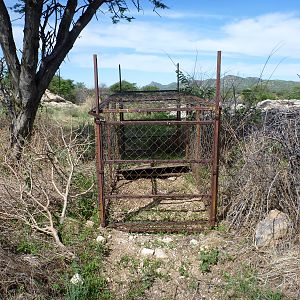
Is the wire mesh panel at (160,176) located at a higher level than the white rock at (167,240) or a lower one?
higher

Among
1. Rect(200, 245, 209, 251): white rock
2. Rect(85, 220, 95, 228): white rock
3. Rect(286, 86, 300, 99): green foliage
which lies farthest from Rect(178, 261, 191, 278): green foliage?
Rect(286, 86, 300, 99): green foliage

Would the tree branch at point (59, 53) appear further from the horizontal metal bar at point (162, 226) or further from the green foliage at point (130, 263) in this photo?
the green foliage at point (130, 263)

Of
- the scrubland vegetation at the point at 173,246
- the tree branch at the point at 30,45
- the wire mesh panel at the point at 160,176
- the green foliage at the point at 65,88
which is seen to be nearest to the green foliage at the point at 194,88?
the wire mesh panel at the point at 160,176

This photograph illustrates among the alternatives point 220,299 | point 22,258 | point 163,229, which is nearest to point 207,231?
point 163,229

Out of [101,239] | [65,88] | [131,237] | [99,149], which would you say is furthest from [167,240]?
[65,88]

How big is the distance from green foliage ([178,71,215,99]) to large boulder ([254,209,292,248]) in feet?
12.1

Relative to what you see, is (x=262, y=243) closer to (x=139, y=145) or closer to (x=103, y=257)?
(x=103, y=257)

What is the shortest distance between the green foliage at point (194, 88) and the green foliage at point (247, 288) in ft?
14.0

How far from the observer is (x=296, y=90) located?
319 inches

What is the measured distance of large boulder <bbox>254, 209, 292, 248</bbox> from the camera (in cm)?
345

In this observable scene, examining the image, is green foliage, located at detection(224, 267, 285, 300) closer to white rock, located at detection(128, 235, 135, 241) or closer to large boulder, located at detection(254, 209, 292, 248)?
large boulder, located at detection(254, 209, 292, 248)

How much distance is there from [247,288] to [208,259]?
0.53 metres

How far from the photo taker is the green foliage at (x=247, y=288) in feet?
9.20

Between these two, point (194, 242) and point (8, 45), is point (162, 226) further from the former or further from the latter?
point (8, 45)
